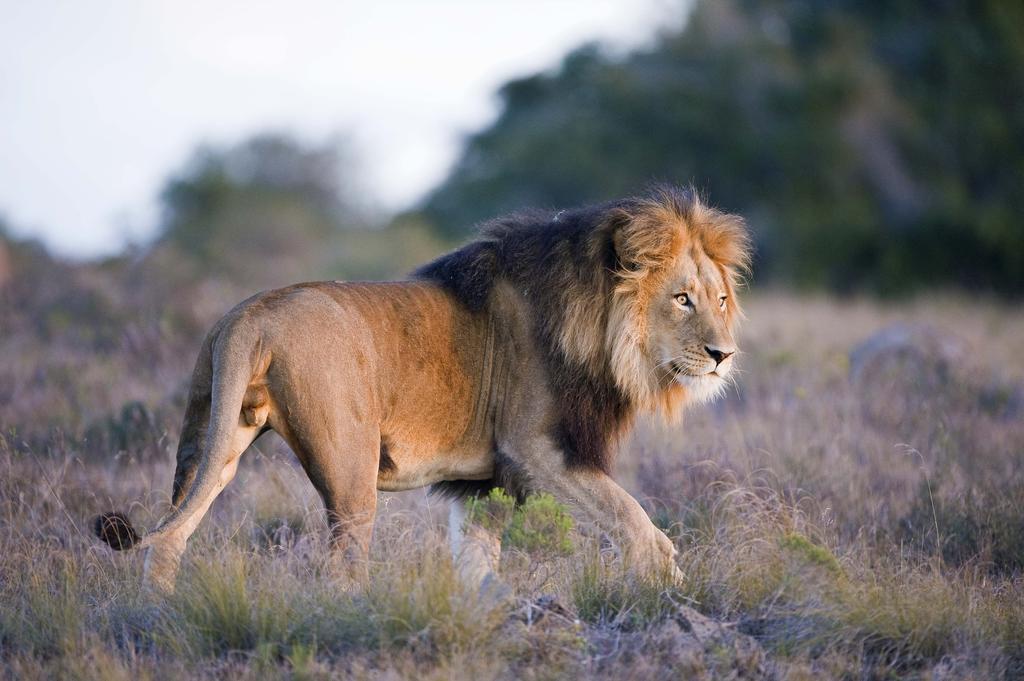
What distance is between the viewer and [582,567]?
4508 mm

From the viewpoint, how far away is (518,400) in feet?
16.5

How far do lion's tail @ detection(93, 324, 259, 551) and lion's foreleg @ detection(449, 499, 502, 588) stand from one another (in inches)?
36.7

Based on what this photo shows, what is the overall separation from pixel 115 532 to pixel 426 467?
1310 mm

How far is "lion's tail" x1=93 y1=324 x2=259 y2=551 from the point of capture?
4156 millimetres

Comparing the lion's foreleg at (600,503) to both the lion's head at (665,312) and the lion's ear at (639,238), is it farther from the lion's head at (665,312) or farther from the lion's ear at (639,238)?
the lion's ear at (639,238)

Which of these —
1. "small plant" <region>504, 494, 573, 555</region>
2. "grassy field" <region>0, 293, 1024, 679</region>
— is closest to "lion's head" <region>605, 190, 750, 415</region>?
"grassy field" <region>0, 293, 1024, 679</region>

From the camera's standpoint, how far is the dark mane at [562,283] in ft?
16.5

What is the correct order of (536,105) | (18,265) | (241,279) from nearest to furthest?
(18,265) → (241,279) → (536,105)

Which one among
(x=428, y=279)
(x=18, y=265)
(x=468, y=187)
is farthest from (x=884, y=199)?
(x=428, y=279)

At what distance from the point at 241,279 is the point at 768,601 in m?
13.2

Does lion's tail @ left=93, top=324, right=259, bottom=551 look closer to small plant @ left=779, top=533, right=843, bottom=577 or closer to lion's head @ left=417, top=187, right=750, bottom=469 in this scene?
lion's head @ left=417, top=187, right=750, bottom=469

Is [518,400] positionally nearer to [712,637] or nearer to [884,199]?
[712,637]

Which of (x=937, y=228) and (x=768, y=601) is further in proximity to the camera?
(x=937, y=228)

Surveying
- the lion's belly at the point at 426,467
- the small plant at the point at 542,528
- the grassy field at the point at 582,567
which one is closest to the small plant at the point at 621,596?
the grassy field at the point at 582,567
